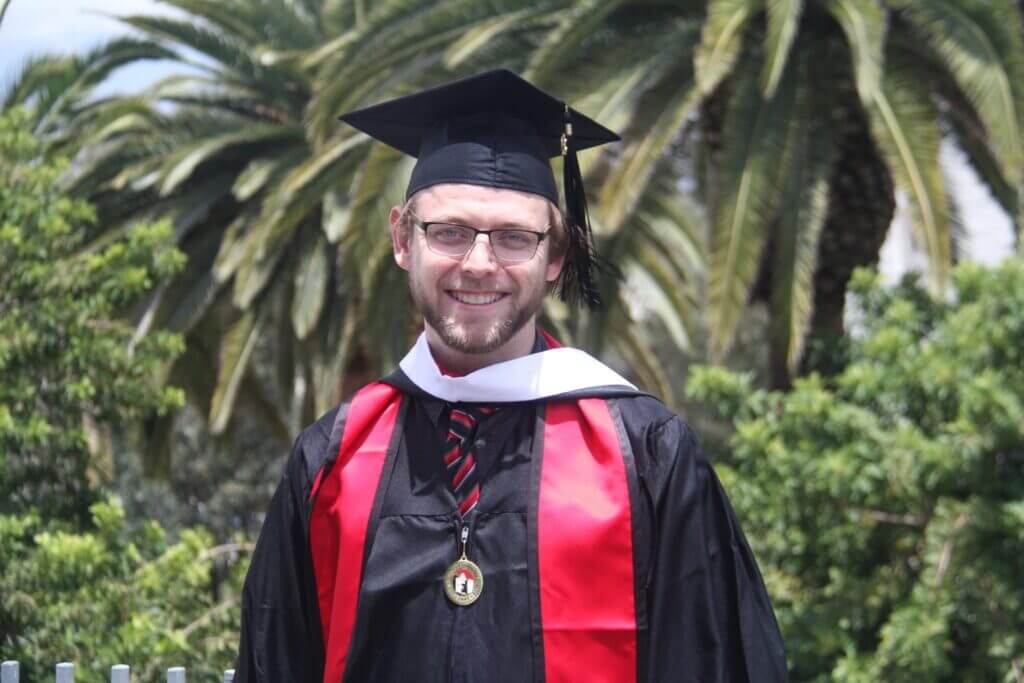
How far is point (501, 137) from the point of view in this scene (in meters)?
2.91

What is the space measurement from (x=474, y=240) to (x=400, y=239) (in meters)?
0.21

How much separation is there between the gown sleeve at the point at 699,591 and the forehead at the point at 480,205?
19.2 inches

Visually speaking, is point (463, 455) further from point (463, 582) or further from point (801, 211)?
point (801, 211)

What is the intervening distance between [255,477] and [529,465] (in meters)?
17.0

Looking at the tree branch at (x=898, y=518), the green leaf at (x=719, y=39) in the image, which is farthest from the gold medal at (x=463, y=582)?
the green leaf at (x=719, y=39)

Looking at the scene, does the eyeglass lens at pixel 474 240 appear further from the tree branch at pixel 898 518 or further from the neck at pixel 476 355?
the tree branch at pixel 898 518

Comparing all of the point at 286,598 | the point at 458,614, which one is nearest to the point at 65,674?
the point at 286,598

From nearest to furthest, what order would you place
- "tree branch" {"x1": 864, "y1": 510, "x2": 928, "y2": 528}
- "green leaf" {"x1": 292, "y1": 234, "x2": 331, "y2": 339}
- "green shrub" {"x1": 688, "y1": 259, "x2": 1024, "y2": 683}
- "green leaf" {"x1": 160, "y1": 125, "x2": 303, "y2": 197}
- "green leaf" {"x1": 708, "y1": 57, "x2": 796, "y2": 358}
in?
"green shrub" {"x1": 688, "y1": 259, "x2": 1024, "y2": 683} < "tree branch" {"x1": 864, "y1": 510, "x2": 928, "y2": 528} < "green leaf" {"x1": 708, "y1": 57, "x2": 796, "y2": 358} < "green leaf" {"x1": 160, "y1": 125, "x2": 303, "y2": 197} < "green leaf" {"x1": 292, "y1": 234, "x2": 331, "y2": 339}

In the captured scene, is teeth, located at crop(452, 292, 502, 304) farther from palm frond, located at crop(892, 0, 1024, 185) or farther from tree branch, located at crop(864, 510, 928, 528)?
palm frond, located at crop(892, 0, 1024, 185)

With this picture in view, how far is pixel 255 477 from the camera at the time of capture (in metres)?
19.3

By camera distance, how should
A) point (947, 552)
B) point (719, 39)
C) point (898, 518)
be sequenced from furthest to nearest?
1. point (719, 39)
2. point (898, 518)
3. point (947, 552)

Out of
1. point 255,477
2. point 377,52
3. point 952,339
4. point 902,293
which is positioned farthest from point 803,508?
point 255,477

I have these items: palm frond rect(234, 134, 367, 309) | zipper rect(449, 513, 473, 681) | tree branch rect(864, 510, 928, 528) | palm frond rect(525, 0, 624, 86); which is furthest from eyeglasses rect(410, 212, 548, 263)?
palm frond rect(234, 134, 367, 309)

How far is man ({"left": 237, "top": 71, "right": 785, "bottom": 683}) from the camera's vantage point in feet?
8.47
